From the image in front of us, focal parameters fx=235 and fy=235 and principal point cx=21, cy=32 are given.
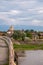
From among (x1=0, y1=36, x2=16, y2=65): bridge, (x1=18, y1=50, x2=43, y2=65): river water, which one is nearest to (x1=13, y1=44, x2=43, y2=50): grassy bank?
(x1=18, y1=50, x2=43, y2=65): river water

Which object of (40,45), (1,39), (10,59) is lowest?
(40,45)

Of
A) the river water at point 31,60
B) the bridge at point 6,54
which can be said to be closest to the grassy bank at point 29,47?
the river water at point 31,60

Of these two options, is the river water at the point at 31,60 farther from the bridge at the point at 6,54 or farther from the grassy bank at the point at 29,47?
the grassy bank at the point at 29,47

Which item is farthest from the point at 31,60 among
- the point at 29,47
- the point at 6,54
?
the point at 29,47

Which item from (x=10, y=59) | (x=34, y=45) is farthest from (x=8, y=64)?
(x=34, y=45)

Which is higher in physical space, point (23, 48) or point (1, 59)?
point (1, 59)

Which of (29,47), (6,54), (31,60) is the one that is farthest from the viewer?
(29,47)

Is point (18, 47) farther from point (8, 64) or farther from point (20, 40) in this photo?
point (8, 64)

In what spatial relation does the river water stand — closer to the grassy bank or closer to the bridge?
the bridge

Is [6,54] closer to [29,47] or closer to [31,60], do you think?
[31,60]

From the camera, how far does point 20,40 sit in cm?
2538

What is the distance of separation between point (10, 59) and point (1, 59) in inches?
9.6

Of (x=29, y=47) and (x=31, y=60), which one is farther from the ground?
(x=31, y=60)

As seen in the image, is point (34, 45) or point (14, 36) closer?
point (34, 45)
